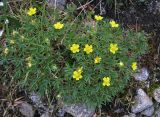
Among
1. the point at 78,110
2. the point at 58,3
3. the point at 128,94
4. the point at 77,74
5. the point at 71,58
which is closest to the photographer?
the point at 77,74

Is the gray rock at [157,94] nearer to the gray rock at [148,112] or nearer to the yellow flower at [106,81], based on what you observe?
the gray rock at [148,112]

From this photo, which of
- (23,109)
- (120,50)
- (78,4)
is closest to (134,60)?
(120,50)

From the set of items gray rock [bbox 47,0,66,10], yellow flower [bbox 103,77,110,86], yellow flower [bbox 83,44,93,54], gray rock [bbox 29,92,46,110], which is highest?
gray rock [bbox 47,0,66,10]

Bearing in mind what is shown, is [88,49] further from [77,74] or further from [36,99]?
[36,99]

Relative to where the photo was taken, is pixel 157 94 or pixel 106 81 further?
pixel 157 94

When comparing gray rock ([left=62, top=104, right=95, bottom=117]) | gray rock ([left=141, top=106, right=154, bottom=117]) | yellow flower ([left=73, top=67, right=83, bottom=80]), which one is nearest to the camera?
yellow flower ([left=73, top=67, right=83, bottom=80])

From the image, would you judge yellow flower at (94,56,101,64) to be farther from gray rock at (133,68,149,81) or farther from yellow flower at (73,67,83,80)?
gray rock at (133,68,149,81)

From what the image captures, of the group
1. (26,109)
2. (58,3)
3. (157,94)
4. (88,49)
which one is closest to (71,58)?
(88,49)

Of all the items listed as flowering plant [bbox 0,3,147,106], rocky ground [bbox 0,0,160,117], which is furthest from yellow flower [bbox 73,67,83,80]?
rocky ground [bbox 0,0,160,117]
